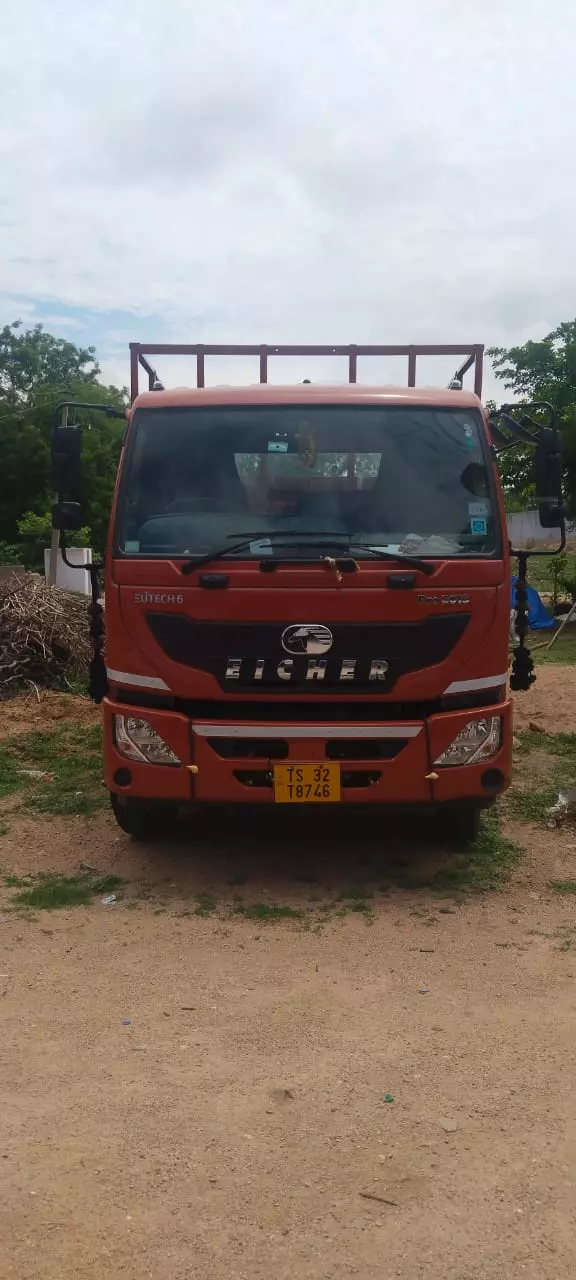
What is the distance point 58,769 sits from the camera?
7645 mm

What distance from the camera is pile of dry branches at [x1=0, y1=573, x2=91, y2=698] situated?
10.5 meters

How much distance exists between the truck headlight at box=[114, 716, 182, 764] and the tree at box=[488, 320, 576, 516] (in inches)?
432

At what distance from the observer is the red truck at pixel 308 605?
475 centimetres

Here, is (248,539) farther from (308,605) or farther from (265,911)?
(265,911)

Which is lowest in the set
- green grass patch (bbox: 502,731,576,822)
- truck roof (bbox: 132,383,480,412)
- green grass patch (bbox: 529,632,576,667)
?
green grass patch (bbox: 529,632,576,667)

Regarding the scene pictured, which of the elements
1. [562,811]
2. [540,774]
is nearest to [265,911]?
[562,811]

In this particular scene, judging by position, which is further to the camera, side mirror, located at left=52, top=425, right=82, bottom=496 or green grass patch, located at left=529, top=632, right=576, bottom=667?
green grass patch, located at left=529, top=632, right=576, bottom=667

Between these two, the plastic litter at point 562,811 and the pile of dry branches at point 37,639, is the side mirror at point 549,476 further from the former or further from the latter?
the pile of dry branches at point 37,639

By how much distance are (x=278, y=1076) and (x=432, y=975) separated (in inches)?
38.6

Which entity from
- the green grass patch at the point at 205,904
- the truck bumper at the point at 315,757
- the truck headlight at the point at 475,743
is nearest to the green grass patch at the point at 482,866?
the truck bumper at the point at 315,757

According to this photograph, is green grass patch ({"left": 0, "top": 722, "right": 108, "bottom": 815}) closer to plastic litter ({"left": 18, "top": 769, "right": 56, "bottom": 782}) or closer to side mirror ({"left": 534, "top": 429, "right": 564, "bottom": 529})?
plastic litter ({"left": 18, "top": 769, "right": 56, "bottom": 782})

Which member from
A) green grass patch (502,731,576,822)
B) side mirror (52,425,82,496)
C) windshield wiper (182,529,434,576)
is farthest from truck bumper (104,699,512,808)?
green grass patch (502,731,576,822)

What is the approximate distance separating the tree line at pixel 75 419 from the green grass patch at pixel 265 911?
2.56 meters

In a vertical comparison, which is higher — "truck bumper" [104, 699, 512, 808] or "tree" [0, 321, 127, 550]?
"tree" [0, 321, 127, 550]
